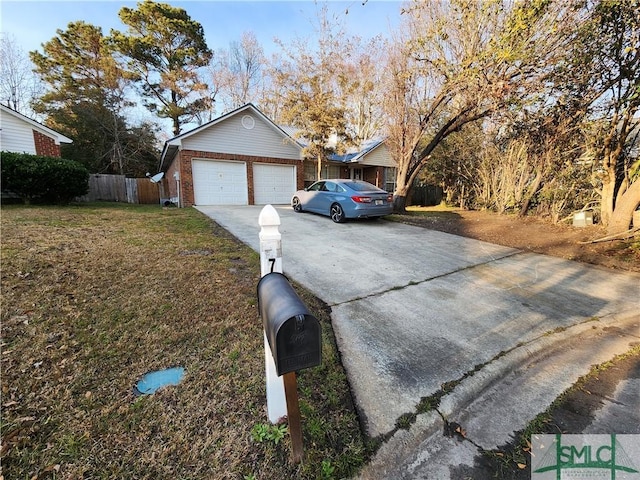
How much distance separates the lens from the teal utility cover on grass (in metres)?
1.97

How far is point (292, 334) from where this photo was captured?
1257 millimetres

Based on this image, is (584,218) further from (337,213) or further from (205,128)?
(205,128)

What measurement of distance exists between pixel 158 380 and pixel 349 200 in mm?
7012

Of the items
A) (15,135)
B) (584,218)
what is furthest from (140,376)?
(15,135)

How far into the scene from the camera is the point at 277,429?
5.56 feet

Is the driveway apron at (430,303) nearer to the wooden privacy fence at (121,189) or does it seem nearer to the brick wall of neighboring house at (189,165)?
the brick wall of neighboring house at (189,165)

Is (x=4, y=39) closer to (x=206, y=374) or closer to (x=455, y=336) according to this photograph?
(x=206, y=374)

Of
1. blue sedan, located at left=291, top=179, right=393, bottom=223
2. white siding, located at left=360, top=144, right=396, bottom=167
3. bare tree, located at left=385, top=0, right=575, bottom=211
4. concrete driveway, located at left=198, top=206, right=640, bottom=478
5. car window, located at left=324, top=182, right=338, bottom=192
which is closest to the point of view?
concrete driveway, located at left=198, top=206, right=640, bottom=478

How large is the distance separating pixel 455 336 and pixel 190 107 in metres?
24.8

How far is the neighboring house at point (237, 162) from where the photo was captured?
13031 millimetres

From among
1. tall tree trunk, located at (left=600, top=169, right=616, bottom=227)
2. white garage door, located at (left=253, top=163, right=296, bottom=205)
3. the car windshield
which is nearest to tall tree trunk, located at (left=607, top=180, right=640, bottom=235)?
tall tree trunk, located at (left=600, top=169, right=616, bottom=227)

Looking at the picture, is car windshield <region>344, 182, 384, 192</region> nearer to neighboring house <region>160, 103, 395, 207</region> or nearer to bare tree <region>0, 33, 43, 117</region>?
neighboring house <region>160, 103, 395, 207</region>

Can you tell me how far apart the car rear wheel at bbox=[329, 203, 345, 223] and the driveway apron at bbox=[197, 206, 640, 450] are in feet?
7.31

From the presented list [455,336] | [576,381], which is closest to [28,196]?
[455,336]
